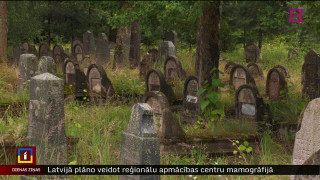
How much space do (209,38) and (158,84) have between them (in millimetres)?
3154

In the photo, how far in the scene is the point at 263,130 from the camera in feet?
33.6

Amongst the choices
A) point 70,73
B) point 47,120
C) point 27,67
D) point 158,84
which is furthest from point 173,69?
point 47,120

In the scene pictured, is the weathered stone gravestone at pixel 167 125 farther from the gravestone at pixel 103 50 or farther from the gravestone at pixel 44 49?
the gravestone at pixel 44 49

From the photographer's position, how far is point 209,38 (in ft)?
35.0

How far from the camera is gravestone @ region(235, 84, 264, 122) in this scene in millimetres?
10453

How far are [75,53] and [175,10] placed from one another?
42.6 ft

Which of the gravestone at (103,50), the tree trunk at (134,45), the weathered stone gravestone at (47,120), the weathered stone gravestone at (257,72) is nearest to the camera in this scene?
the weathered stone gravestone at (47,120)

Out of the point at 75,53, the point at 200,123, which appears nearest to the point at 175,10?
the point at 200,123

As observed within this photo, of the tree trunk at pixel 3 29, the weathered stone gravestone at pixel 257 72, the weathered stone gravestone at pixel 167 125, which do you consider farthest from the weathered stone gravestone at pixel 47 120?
the tree trunk at pixel 3 29

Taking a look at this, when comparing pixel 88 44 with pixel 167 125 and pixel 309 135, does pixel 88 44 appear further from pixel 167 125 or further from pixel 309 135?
pixel 309 135

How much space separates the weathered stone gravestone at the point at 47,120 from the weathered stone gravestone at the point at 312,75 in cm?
856

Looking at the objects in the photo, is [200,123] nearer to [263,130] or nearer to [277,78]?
[263,130]

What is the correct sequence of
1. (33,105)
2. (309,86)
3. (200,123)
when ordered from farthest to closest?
(309,86) → (200,123) → (33,105)

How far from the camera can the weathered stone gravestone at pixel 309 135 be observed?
6.09m
